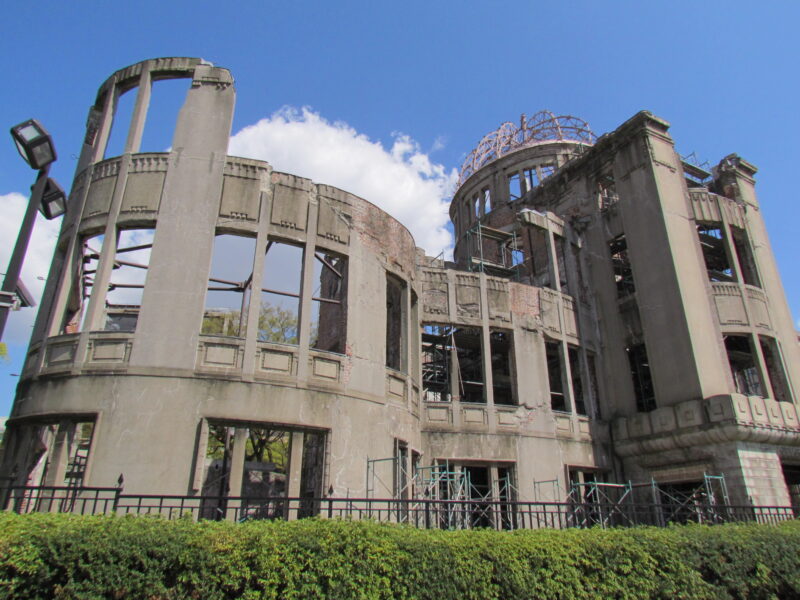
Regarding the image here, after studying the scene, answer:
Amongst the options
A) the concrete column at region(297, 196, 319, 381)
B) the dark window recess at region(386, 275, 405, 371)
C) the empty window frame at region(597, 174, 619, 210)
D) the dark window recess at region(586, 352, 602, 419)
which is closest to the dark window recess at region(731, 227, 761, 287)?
the empty window frame at region(597, 174, 619, 210)

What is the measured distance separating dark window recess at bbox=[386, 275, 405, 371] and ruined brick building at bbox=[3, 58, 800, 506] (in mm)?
104

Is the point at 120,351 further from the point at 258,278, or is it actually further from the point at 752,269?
the point at 752,269

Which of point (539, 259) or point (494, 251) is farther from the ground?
point (494, 251)

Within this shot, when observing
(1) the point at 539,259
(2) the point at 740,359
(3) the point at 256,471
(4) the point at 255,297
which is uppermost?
(1) the point at 539,259

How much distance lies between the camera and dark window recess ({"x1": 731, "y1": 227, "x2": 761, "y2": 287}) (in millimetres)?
23359

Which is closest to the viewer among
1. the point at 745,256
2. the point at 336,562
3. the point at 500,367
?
the point at 336,562

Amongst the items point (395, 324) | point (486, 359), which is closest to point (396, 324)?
point (395, 324)

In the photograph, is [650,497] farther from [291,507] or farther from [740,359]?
[291,507]

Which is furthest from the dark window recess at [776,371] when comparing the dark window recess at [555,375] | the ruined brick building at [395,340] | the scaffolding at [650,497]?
the dark window recess at [555,375]

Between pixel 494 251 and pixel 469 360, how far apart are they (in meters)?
10.8

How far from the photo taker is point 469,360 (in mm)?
25000

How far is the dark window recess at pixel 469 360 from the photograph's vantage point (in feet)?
75.2

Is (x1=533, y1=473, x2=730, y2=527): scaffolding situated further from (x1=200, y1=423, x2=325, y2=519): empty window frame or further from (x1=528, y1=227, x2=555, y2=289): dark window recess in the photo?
(x1=528, y1=227, x2=555, y2=289): dark window recess

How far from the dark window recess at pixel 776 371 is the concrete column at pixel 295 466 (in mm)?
19058
